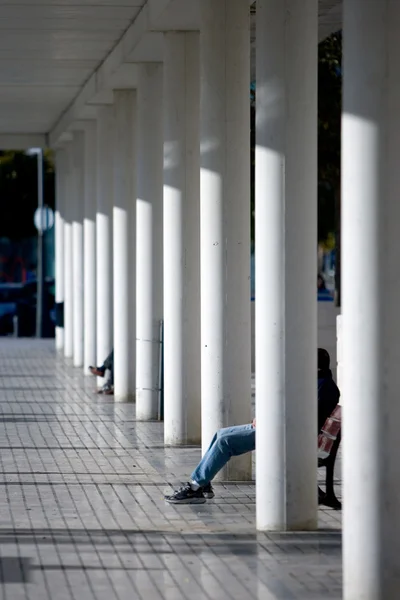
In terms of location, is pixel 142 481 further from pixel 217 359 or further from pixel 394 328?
pixel 394 328

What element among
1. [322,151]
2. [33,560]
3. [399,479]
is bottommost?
[33,560]

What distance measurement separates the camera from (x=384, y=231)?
7.19m

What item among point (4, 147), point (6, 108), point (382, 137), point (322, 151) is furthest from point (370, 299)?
point (4, 147)

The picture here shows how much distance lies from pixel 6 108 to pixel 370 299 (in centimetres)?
1968

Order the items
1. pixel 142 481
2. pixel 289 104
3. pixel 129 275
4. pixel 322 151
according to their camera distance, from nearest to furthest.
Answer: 1. pixel 289 104
2. pixel 142 481
3. pixel 129 275
4. pixel 322 151

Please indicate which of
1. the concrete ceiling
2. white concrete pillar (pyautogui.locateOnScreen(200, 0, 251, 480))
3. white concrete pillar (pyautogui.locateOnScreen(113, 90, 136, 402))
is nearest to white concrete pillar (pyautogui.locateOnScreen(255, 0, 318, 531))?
white concrete pillar (pyautogui.locateOnScreen(200, 0, 251, 480))

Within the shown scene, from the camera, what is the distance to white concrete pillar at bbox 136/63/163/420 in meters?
17.4

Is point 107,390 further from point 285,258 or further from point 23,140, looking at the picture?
point 23,140

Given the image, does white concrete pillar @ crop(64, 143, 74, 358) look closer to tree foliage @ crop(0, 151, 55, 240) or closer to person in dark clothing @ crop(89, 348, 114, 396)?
person in dark clothing @ crop(89, 348, 114, 396)

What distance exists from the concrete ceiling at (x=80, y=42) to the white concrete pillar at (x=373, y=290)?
627cm

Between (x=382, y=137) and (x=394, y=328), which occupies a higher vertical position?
(x=382, y=137)

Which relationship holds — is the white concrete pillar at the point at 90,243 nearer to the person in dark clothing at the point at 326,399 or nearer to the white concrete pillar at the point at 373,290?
the person in dark clothing at the point at 326,399

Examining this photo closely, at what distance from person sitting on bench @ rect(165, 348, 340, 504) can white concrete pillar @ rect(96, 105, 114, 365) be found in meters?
11.5

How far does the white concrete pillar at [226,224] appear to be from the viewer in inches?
476
